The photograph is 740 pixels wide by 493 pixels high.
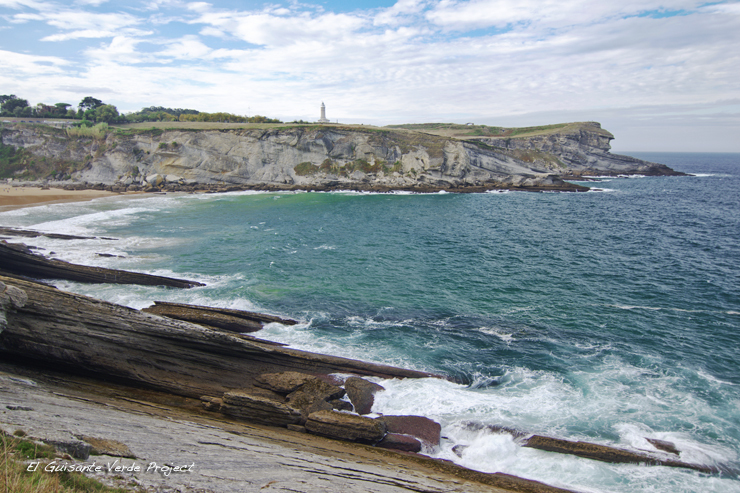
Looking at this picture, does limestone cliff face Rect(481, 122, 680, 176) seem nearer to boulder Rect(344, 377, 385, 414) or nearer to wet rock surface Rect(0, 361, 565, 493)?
boulder Rect(344, 377, 385, 414)

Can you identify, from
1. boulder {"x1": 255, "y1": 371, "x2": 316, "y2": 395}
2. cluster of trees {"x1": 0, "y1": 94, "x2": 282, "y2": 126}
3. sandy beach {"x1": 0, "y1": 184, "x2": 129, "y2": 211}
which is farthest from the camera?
cluster of trees {"x1": 0, "y1": 94, "x2": 282, "y2": 126}

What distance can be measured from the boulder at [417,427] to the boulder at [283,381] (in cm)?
343

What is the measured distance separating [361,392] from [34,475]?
32.7 feet

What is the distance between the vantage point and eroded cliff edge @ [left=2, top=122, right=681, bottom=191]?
7406cm

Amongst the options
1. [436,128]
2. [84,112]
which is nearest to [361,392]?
[84,112]

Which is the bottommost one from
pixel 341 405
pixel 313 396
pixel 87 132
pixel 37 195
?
pixel 341 405

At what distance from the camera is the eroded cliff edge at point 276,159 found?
74062 mm

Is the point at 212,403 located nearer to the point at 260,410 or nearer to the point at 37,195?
the point at 260,410

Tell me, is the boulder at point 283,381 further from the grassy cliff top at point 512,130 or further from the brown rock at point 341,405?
the grassy cliff top at point 512,130

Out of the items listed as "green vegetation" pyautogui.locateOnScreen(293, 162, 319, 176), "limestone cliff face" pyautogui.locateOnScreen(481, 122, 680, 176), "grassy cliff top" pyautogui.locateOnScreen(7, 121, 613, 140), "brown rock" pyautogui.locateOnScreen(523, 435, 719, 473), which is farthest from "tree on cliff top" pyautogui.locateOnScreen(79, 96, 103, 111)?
"brown rock" pyautogui.locateOnScreen(523, 435, 719, 473)

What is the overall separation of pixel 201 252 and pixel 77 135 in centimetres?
6597

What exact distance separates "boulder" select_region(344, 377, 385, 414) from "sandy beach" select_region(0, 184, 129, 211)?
185ft

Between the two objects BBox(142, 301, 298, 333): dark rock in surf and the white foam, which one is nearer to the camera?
the white foam

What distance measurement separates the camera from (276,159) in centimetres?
7881
